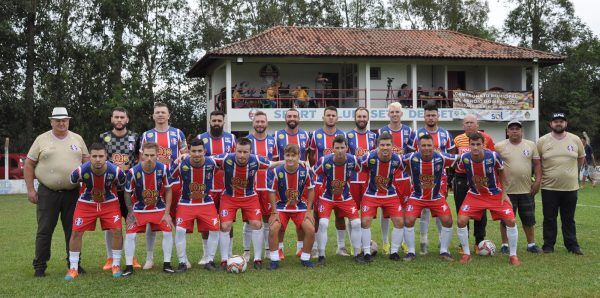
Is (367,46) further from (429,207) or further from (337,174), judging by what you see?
(337,174)

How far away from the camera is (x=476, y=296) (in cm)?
600

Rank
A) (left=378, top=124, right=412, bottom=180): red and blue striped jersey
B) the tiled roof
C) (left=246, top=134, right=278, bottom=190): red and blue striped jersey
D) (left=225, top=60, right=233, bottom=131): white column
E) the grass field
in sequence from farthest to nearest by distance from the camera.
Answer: the tiled roof → (left=225, top=60, right=233, bottom=131): white column → (left=378, top=124, right=412, bottom=180): red and blue striped jersey → (left=246, top=134, right=278, bottom=190): red and blue striped jersey → the grass field

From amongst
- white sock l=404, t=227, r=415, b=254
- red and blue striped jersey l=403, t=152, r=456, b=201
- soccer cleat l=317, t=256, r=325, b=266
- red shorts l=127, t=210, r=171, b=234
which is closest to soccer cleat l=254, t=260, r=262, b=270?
soccer cleat l=317, t=256, r=325, b=266

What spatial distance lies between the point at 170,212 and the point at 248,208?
112 cm

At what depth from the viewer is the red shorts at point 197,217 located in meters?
7.62

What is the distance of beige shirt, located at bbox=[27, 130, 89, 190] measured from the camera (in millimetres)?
7516

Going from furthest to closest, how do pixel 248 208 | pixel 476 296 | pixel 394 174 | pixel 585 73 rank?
pixel 585 73 < pixel 394 174 < pixel 248 208 < pixel 476 296

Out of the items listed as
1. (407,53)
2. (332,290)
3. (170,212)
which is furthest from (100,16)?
(332,290)

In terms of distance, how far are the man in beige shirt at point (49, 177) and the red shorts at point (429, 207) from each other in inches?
178

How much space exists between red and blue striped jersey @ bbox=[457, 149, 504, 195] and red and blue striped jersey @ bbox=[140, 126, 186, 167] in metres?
3.99

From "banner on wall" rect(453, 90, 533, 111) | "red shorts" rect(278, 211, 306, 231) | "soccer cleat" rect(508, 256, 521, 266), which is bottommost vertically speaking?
"soccer cleat" rect(508, 256, 521, 266)

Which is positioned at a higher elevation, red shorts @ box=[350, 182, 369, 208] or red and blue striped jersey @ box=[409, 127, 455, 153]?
red and blue striped jersey @ box=[409, 127, 455, 153]

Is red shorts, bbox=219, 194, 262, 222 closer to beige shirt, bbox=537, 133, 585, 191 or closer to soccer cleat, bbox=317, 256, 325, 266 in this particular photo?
soccer cleat, bbox=317, 256, 325, 266

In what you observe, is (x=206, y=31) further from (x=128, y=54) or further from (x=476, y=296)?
(x=476, y=296)
